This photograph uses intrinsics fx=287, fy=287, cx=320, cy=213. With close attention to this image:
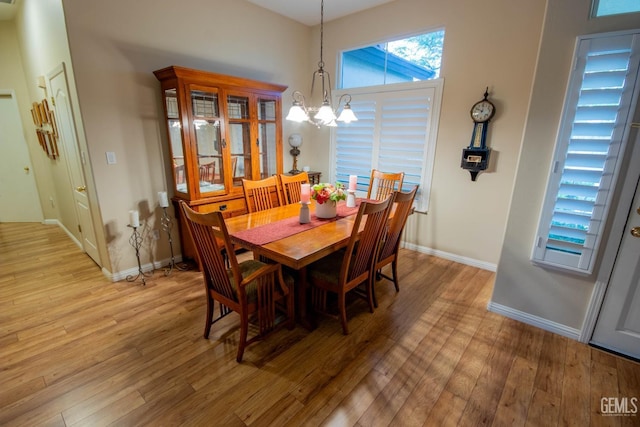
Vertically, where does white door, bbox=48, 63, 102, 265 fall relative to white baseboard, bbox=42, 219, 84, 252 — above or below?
above

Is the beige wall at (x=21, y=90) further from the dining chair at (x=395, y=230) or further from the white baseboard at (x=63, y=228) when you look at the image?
the dining chair at (x=395, y=230)

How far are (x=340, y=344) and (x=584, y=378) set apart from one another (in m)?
1.53

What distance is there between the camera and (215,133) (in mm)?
3027

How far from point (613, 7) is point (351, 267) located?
89.6 inches

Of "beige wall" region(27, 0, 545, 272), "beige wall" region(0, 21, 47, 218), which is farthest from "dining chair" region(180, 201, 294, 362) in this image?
"beige wall" region(0, 21, 47, 218)

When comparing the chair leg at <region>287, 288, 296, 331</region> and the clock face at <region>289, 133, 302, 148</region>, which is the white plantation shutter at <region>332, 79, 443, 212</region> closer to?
the clock face at <region>289, 133, 302, 148</region>

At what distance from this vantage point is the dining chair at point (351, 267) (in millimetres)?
1994

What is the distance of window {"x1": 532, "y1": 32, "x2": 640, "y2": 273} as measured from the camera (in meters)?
1.71

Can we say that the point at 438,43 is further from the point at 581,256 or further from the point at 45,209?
the point at 45,209

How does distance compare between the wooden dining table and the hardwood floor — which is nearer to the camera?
the hardwood floor

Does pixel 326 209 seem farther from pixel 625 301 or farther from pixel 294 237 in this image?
pixel 625 301

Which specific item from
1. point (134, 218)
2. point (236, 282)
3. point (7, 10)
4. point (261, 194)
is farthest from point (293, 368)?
point (7, 10)

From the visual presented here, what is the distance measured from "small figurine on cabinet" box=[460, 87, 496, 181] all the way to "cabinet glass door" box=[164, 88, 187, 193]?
295 cm

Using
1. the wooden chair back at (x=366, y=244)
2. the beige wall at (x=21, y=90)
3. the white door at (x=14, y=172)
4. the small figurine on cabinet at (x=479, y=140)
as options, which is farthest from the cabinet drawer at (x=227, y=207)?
the white door at (x=14, y=172)
